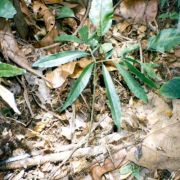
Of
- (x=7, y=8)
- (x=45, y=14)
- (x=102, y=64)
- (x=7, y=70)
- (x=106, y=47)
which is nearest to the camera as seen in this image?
(x=7, y=70)

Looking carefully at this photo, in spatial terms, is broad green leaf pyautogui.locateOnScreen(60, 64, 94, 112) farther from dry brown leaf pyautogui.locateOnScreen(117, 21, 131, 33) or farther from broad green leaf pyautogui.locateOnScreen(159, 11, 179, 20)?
broad green leaf pyautogui.locateOnScreen(159, 11, 179, 20)

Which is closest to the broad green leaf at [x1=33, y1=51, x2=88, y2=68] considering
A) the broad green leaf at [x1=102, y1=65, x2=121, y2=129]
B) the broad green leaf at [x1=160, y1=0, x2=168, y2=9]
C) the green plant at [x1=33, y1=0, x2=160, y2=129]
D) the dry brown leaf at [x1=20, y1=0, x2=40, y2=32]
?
the green plant at [x1=33, y1=0, x2=160, y2=129]

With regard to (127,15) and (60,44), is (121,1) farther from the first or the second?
(60,44)

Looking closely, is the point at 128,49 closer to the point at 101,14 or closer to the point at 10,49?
the point at 101,14

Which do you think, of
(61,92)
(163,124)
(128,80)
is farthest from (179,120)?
(61,92)

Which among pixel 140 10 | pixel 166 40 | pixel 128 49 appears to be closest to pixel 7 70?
pixel 128 49
